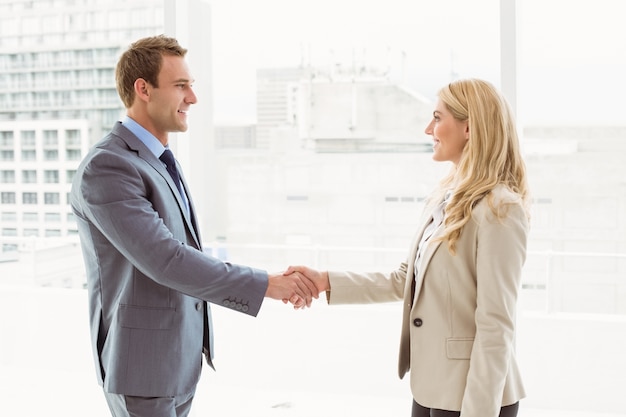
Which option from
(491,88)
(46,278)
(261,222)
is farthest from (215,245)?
(491,88)

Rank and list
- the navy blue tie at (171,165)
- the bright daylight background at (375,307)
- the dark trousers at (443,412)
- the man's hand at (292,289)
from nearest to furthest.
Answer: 1. the dark trousers at (443,412)
2. the navy blue tie at (171,165)
3. the man's hand at (292,289)
4. the bright daylight background at (375,307)

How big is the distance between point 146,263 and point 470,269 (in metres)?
0.84

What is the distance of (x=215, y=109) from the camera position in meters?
4.78

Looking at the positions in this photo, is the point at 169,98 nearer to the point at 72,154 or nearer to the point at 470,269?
the point at 470,269

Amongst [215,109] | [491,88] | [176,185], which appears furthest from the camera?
[215,109]

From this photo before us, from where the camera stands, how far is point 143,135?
1.96 meters

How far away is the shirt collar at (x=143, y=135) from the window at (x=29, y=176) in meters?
3.16


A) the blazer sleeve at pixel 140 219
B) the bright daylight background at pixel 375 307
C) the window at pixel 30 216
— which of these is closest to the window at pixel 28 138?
the window at pixel 30 216

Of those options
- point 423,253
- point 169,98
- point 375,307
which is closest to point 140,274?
point 169,98

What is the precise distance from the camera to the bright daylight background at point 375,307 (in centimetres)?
377

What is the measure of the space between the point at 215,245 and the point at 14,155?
1530 mm

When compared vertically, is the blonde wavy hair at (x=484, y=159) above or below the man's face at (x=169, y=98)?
below

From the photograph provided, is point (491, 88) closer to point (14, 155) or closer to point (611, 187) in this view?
point (611, 187)

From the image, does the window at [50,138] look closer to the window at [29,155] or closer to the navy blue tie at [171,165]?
the window at [29,155]
